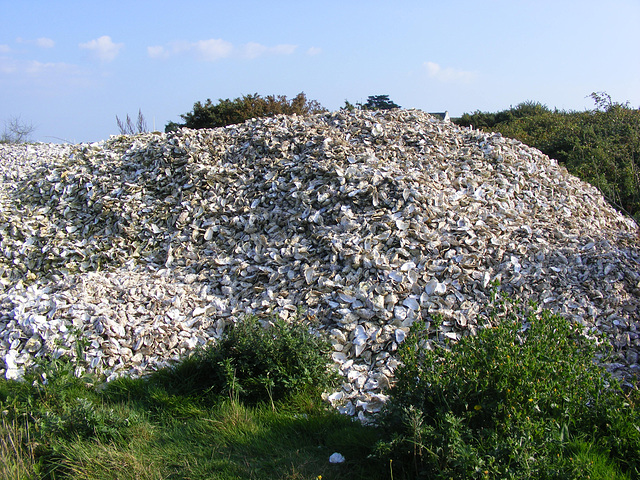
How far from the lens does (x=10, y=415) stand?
10.0 ft

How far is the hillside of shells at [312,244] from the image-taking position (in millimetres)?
3689

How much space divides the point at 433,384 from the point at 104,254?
3942 millimetres

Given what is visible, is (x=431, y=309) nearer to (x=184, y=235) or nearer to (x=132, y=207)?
(x=184, y=235)

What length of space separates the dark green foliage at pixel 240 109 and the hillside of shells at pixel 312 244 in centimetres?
460

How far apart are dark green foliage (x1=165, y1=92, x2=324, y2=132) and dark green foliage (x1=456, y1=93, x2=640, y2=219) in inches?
190

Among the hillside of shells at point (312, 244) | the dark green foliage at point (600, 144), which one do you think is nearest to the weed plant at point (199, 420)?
the hillside of shells at point (312, 244)

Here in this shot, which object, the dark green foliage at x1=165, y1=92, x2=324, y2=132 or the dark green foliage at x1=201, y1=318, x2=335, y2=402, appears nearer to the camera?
the dark green foliage at x1=201, y1=318, x2=335, y2=402

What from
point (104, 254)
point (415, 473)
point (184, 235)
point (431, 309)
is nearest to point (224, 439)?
point (415, 473)

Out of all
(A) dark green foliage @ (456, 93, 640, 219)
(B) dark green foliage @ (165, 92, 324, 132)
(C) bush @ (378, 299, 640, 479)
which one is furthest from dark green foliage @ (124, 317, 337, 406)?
(B) dark green foliage @ (165, 92, 324, 132)

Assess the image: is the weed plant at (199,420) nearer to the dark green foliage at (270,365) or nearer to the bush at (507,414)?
the dark green foliage at (270,365)

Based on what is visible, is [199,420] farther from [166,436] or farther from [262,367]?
[262,367]

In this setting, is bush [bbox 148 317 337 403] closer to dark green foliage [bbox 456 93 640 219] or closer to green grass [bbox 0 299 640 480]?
green grass [bbox 0 299 640 480]

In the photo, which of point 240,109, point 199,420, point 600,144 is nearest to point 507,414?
point 199,420

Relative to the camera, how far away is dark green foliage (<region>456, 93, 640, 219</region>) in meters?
6.71
